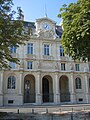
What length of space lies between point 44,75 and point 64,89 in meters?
6.51

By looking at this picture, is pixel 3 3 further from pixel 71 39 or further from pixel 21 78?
pixel 21 78

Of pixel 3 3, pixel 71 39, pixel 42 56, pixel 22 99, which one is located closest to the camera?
pixel 3 3

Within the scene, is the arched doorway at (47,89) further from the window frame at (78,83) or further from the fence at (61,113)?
the fence at (61,113)

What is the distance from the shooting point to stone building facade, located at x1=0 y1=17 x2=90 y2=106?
35312 millimetres

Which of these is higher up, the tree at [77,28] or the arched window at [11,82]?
the tree at [77,28]

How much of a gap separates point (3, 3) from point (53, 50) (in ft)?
81.9

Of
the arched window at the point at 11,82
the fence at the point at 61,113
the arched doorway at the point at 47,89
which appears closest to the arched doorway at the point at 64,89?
the arched doorway at the point at 47,89

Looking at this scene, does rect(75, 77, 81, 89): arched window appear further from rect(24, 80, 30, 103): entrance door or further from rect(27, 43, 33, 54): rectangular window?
rect(27, 43, 33, 54): rectangular window

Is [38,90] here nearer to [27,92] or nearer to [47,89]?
[27,92]

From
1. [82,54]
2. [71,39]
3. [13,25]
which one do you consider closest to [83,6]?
[71,39]

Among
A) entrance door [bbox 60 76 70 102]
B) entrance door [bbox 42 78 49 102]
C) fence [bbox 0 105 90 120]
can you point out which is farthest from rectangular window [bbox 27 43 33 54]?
fence [bbox 0 105 90 120]

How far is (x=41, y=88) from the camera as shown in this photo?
36.5m

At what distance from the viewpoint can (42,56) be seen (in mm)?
38312

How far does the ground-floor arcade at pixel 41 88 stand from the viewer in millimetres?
34656
